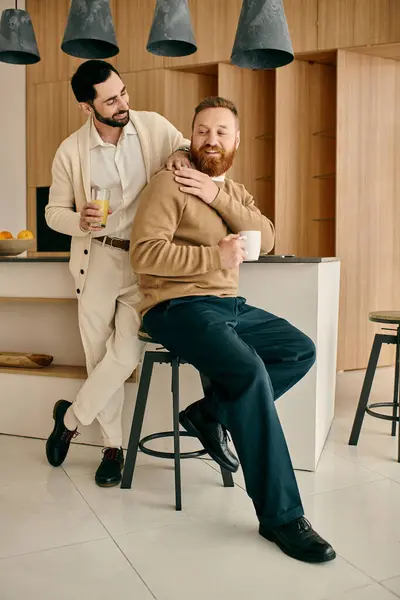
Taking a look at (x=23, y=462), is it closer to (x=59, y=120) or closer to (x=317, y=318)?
(x=317, y=318)

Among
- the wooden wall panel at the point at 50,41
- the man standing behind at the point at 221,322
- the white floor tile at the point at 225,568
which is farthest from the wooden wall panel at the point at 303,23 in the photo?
the white floor tile at the point at 225,568

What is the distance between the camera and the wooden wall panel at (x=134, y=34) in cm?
543

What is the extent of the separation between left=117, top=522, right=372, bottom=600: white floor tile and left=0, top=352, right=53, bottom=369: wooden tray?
4.21ft

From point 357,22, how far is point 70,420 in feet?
12.8

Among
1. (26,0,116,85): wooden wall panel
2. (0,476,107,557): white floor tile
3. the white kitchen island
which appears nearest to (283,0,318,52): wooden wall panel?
(26,0,116,85): wooden wall panel

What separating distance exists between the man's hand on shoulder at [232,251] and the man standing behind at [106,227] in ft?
2.16

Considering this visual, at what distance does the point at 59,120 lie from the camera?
229 inches

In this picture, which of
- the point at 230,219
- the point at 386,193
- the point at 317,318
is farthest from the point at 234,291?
the point at 386,193

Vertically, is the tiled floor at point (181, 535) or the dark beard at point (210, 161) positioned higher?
the dark beard at point (210, 161)

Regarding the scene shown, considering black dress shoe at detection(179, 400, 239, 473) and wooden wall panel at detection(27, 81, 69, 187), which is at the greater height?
wooden wall panel at detection(27, 81, 69, 187)

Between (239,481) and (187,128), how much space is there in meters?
3.73

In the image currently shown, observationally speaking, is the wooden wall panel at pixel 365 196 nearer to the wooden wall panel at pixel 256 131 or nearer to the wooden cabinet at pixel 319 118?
the wooden cabinet at pixel 319 118

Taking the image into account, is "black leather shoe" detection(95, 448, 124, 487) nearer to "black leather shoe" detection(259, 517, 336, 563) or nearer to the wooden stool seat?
"black leather shoe" detection(259, 517, 336, 563)

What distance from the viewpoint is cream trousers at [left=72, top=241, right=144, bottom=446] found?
8.54 feet
